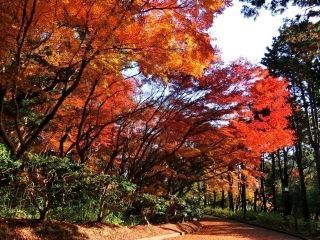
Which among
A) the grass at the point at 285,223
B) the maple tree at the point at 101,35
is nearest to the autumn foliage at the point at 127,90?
the maple tree at the point at 101,35

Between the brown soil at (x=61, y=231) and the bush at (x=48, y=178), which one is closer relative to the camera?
the brown soil at (x=61, y=231)

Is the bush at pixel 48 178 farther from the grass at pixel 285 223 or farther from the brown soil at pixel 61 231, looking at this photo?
the grass at pixel 285 223

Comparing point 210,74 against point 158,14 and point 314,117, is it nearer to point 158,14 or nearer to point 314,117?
point 158,14

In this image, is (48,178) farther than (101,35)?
Yes

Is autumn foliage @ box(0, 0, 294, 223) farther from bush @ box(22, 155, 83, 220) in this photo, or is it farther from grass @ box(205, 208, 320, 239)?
grass @ box(205, 208, 320, 239)

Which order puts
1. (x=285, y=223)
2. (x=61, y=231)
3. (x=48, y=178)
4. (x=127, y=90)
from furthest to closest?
(x=285, y=223)
(x=127, y=90)
(x=61, y=231)
(x=48, y=178)

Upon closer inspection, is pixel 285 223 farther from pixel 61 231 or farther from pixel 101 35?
pixel 101 35

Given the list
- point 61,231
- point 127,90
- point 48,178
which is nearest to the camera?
point 48,178

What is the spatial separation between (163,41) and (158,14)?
676 millimetres

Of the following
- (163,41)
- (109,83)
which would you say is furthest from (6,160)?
(109,83)

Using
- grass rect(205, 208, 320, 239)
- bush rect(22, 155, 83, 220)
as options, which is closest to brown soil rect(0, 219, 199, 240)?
bush rect(22, 155, 83, 220)

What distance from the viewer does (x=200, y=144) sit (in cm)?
2178

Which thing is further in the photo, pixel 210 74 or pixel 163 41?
pixel 210 74

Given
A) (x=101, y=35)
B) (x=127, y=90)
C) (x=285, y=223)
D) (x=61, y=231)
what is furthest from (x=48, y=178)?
(x=285, y=223)
